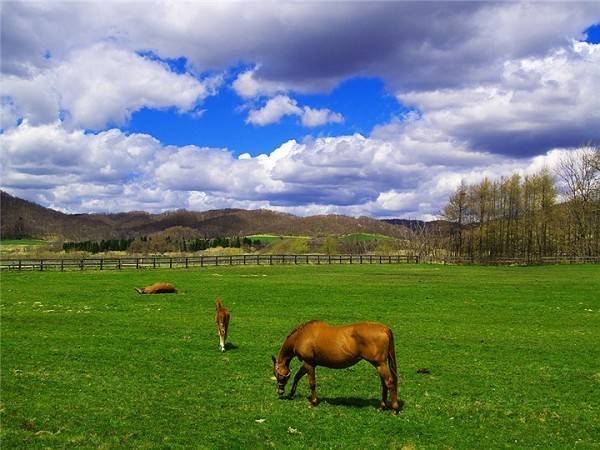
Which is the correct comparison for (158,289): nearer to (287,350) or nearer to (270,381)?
(270,381)

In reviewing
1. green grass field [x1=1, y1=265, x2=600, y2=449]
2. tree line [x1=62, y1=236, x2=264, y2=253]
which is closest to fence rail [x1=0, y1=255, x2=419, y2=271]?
green grass field [x1=1, y1=265, x2=600, y2=449]

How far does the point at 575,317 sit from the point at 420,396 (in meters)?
16.1

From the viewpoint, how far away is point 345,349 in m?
10.4

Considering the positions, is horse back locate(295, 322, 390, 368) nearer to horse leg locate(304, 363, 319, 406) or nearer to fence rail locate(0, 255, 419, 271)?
horse leg locate(304, 363, 319, 406)

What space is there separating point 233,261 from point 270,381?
5407 cm

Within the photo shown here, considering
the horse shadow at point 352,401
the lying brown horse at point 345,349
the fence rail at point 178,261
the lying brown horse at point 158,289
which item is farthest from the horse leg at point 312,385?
the fence rail at point 178,261

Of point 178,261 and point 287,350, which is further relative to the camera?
point 178,261

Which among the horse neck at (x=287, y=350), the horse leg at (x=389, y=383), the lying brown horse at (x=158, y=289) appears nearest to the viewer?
the horse leg at (x=389, y=383)

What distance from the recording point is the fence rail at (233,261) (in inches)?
2154

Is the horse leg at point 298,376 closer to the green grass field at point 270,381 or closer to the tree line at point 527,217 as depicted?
the green grass field at point 270,381

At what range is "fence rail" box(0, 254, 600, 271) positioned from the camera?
5472 cm

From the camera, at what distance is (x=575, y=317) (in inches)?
946

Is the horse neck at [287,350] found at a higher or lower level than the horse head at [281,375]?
higher

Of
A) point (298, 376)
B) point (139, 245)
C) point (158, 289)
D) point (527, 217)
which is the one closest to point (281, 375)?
point (298, 376)
